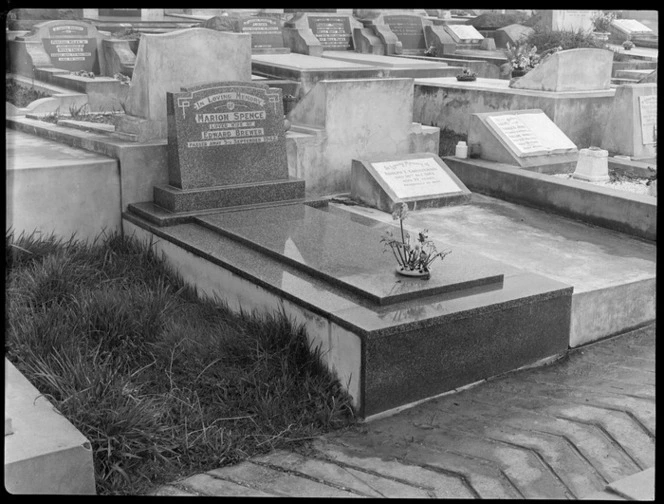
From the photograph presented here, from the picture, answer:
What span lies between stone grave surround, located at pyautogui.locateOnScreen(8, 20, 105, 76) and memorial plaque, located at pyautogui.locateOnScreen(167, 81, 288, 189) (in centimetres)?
815

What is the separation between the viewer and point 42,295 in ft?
17.8

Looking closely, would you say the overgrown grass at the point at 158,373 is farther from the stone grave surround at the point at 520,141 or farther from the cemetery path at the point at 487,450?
the stone grave surround at the point at 520,141

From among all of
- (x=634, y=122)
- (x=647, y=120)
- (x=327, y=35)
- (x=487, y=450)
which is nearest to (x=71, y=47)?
(x=327, y=35)

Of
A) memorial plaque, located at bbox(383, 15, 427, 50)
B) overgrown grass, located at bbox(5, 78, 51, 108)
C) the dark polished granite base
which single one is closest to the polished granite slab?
the dark polished granite base

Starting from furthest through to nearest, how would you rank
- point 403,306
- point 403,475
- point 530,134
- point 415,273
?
point 530,134 < point 415,273 < point 403,306 < point 403,475

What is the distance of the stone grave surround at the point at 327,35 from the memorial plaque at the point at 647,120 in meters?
7.19

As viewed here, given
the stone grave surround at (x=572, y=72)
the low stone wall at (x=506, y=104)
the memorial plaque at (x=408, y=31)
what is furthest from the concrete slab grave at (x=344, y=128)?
the memorial plaque at (x=408, y=31)

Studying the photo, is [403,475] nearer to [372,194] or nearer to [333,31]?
→ [372,194]

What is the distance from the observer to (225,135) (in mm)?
6727

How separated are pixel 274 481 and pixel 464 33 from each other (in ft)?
60.7

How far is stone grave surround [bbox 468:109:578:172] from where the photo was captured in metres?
8.87

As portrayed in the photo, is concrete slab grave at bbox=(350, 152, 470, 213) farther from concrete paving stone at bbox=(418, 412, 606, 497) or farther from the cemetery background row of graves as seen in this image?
concrete paving stone at bbox=(418, 412, 606, 497)

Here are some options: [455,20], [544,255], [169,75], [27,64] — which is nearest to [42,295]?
[169,75]

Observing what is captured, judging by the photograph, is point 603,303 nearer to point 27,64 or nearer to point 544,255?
point 544,255
